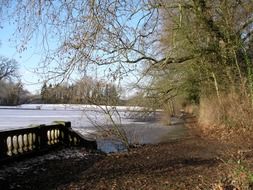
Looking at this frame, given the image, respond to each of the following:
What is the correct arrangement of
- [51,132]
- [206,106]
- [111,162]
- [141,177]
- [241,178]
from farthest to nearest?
[206,106] → [51,132] → [111,162] → [141,177] → [241,178]

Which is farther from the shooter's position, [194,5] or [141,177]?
[194,5]

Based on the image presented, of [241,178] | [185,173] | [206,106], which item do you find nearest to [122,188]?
[185,173]

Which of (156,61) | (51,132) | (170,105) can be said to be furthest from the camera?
(170,105)

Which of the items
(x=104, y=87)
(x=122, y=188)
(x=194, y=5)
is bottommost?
(x=122, y=188)

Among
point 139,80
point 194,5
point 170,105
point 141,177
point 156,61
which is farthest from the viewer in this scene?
point 170,105

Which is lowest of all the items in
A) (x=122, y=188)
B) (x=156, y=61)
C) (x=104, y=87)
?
(x=122, y=188)

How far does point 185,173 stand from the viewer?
1061cm

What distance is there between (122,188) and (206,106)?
73.1ft

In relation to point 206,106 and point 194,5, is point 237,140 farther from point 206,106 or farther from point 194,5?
point 206,106

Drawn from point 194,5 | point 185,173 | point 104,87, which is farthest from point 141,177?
point 194,5

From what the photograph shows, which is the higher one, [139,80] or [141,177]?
[139,80]

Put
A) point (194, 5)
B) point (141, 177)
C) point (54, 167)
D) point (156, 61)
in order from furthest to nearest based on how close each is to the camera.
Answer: point (156, 61)
point (194, 5)
point (54, 167)
point (141, 177)

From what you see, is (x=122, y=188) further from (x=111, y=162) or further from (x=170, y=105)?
(x=170, y=105)

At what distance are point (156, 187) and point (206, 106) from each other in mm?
22204
